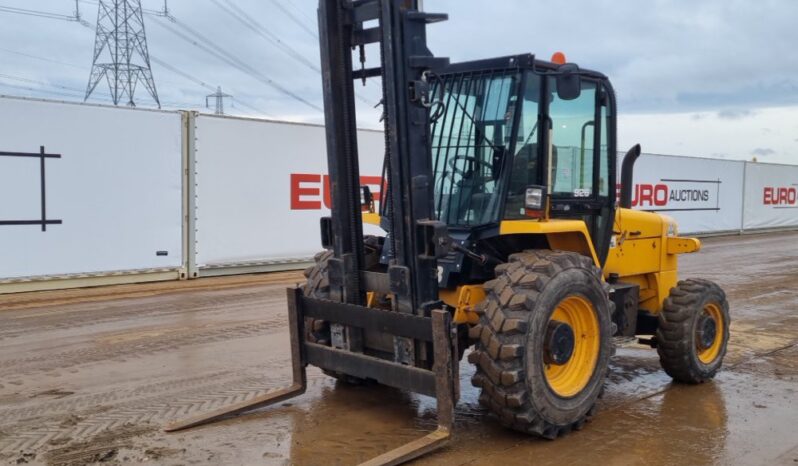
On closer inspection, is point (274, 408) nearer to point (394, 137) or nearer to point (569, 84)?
point (394, 137)

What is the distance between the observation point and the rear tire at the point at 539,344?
4.60 meters

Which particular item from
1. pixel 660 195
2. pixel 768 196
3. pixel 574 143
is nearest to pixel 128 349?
pixel 574 143

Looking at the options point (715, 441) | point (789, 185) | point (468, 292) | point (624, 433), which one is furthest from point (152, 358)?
point (789, 185)

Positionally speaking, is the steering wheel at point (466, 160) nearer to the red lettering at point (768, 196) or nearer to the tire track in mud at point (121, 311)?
the tire track in mud at point (121, 311)

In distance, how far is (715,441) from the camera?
5059 millimetres

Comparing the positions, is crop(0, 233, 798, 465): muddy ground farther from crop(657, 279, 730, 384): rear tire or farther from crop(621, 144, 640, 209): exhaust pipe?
crop(621, 144, 640, 209): exhaust pipe

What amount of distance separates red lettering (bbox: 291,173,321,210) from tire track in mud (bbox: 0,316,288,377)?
211 inches

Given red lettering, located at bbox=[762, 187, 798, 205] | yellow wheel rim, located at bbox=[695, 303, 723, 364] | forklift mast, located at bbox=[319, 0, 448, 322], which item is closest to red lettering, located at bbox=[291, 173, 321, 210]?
yellow wheel rim, located at bbox=[695, 303, 723, 364]

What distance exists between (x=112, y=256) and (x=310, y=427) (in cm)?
784

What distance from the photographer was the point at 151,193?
487 inches

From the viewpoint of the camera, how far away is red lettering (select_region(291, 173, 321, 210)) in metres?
14.3

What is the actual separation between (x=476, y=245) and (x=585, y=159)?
4.02 feet

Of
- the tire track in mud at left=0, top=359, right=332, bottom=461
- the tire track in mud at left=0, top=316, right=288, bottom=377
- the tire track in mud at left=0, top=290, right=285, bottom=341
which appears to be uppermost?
the tire track in mud at left=0, top=290, right=285, bottom=341

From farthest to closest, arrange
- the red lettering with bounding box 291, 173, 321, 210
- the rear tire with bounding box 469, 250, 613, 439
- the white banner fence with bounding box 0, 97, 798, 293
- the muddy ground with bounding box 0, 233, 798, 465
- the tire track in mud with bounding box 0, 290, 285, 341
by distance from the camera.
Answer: the red lettering with bounding box 291, 173, 321, 210
the white banner fence with bounding box 0, 97, 798, 293
the tire track in mud with bounding box 0, 290, 285, 341
the muddy ground with bounding box 0, 233, 798, 465
the rear tire with bounding box 469, 250, 613, 439
